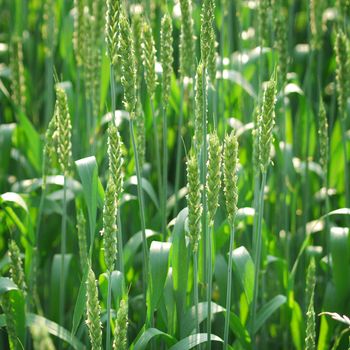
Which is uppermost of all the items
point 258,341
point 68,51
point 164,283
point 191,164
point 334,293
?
point 68,51

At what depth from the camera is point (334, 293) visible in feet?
10.3

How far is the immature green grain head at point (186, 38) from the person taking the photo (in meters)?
2.69

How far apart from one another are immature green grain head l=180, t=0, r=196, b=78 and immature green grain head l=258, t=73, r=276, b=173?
1.78 ft

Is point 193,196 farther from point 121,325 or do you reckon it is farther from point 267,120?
point 121,325

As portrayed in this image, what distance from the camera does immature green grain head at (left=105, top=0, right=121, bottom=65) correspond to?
2.30 meters

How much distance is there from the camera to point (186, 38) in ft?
9.18

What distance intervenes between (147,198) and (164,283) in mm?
1061

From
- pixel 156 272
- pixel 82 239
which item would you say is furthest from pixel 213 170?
pixel 82 239

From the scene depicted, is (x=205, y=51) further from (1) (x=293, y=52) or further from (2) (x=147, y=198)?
(1) (x=293, y=52)

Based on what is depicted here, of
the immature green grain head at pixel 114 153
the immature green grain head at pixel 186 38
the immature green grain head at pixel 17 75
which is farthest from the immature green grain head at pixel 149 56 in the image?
the immature green grain head at pixel 17 75

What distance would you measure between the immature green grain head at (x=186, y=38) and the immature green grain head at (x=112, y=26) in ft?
1.29

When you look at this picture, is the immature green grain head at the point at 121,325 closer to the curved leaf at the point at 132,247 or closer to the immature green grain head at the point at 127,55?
the immature green grain head at the point at 127,55

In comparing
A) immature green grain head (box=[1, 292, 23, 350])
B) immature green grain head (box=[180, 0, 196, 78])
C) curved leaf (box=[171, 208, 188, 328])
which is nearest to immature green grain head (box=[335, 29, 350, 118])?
immature green grain head (box=[180, 0, 196, 78])

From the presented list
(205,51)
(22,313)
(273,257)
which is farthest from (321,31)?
(22,313)
